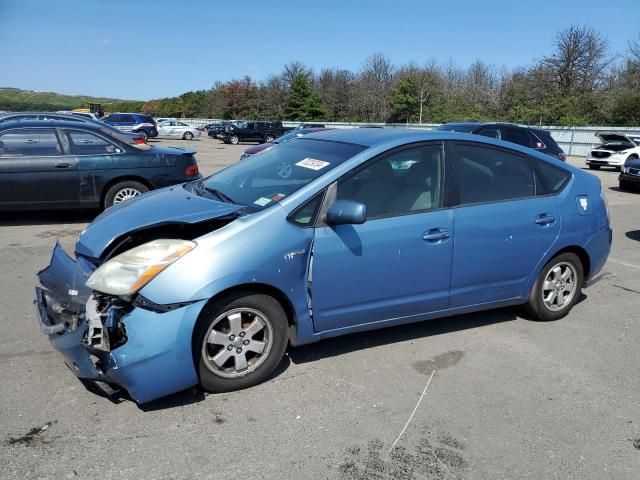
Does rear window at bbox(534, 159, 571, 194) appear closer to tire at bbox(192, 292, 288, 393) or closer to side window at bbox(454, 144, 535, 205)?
side window at bbox(454, 144, 535, 205)

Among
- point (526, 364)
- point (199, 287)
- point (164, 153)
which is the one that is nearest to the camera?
point (199, 287)

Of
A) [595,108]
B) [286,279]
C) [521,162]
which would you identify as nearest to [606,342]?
[521,162]

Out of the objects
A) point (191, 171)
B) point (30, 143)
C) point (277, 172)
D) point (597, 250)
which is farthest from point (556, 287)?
point (30, 143)

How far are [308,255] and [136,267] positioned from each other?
107 centimetres

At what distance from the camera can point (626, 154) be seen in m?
22.5

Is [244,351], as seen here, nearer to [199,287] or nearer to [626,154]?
[199,287]

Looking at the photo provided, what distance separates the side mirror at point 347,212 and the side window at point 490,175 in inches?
42.4

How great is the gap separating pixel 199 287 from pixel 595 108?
1808 inches

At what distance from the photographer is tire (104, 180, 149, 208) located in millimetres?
8453

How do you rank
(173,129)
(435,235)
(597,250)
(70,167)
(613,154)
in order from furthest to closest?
1. (173,129)
2. (613,154)
3. (70,167)
4. (597,250)
5. (435,235)

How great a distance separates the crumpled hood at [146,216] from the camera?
3.62 meters

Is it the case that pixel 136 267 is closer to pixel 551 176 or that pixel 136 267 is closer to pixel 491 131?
pixel 551 176

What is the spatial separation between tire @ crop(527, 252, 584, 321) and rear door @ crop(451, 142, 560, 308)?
0.23 metres

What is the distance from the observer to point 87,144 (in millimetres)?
8367
